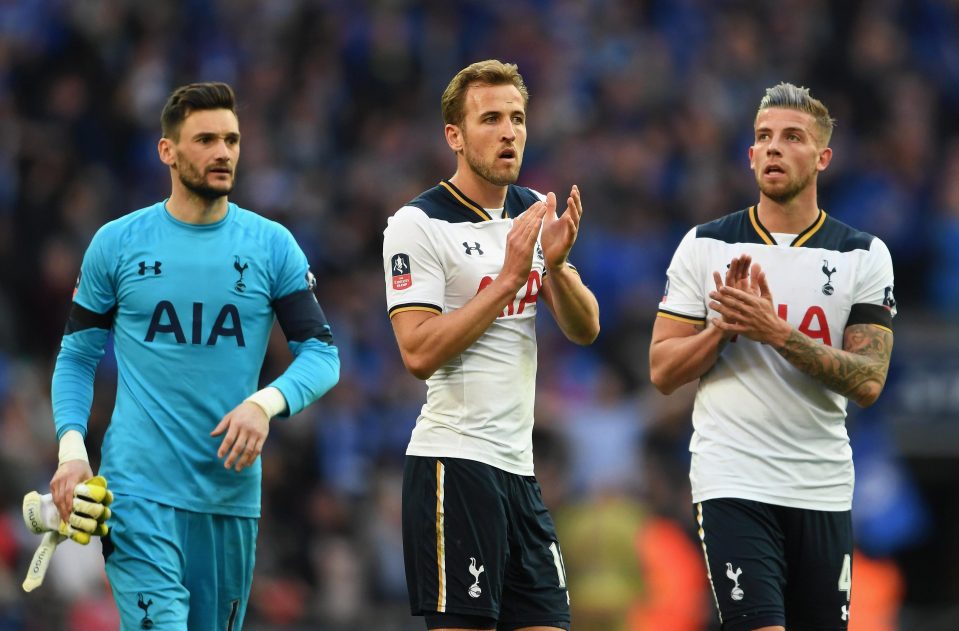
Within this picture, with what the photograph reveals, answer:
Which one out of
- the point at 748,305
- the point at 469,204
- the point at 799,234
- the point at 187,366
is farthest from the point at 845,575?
the point at 187,366

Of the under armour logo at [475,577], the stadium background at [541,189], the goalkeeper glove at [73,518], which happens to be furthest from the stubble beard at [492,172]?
the stadium background at [541,189]

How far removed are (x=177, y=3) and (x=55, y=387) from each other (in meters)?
11.4

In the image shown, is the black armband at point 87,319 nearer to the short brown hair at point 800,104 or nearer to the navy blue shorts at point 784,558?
the navy blue shorts at point 784,558

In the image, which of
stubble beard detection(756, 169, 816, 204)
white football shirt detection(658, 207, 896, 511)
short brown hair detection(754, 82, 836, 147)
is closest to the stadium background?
white football shirt detection(658, 207, 896, 511)

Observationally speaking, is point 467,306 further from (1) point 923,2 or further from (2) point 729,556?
(1) point 923,2

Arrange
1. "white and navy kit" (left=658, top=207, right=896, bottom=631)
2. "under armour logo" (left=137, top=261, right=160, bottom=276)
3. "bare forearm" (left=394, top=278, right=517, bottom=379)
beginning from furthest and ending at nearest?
1. "under armour logo" (left=137, top=261, right=160, bottom=276)
2. "white and navy kit" (left=658, top=207, right=896, bottom=631)
3. "bare forearm" (left=394, top=278, right=517, bottom=379)

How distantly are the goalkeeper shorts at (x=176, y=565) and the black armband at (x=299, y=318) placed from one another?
0.84 m

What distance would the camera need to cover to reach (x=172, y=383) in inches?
270

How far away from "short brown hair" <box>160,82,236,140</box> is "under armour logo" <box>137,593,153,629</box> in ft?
6.43

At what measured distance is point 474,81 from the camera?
6.72 metres

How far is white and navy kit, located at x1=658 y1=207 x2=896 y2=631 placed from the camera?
6805 millimetres

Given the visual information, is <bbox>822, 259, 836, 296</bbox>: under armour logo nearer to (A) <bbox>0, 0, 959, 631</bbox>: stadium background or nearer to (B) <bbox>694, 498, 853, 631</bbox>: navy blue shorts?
(B) <bbox>694, 498, 853, 631</bbox>: navy blue shorts

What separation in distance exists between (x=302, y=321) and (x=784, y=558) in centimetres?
229

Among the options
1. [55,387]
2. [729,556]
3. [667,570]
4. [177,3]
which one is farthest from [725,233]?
[177,3]
